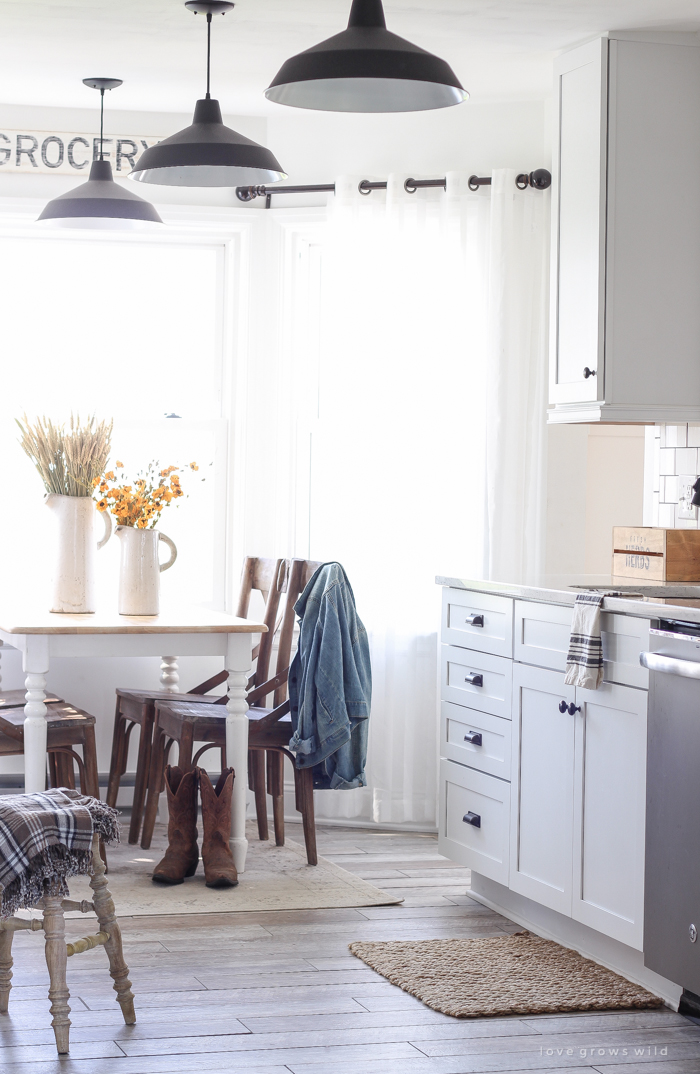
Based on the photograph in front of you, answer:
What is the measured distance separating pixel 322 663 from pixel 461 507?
104 centimetres

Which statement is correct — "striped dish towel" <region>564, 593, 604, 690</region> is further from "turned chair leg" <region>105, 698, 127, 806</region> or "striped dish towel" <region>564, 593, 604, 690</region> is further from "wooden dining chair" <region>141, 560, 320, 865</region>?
"turned chair leg" <region>105, 698, 127, 806</region>

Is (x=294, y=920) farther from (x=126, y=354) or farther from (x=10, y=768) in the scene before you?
(x=126, y=354)

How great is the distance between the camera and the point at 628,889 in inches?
112

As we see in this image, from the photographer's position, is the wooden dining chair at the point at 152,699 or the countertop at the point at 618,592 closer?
the countertop at the point at 618,592

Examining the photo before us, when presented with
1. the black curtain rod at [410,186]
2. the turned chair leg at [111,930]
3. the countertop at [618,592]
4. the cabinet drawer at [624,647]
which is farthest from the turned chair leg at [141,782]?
the black curtain rod at [410,186]

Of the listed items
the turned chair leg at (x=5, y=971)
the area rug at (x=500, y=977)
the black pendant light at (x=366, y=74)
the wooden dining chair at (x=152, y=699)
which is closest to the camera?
the black pendant light at (x=366, y=74)

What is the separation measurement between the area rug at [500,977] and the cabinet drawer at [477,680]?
0.62 meters

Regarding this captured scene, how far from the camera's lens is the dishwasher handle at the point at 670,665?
8.49ft

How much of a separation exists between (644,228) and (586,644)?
1447 mm

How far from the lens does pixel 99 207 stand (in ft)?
13.0

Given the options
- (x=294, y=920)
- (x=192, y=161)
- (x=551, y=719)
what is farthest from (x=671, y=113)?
(x=294, y=920)

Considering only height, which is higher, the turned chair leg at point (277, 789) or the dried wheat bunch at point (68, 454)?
the dried wheat bunch at point (68, 454)

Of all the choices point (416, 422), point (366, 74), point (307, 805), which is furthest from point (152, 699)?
point (366, 74)

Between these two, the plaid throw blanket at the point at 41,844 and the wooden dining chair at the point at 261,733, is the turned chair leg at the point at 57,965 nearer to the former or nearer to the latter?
the plaid throw blanket at the point at 41,844
